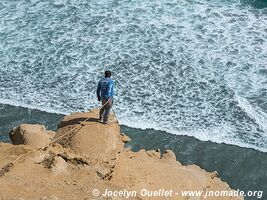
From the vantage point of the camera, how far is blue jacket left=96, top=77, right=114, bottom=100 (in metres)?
10.6

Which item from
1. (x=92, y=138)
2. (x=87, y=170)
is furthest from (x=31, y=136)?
(x=87, y=170)

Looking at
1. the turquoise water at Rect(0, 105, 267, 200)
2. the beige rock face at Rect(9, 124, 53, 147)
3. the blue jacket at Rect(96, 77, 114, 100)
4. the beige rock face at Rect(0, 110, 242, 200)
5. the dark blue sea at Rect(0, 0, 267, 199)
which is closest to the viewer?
the beige rock face at Rect(0, 110, 242, 200)

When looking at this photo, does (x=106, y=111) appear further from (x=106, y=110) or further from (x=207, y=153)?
(x=207, y=153)

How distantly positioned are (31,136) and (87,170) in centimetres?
220

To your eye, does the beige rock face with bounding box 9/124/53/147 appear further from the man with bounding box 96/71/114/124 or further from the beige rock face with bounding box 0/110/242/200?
the man with bounding box 96/71/114/124

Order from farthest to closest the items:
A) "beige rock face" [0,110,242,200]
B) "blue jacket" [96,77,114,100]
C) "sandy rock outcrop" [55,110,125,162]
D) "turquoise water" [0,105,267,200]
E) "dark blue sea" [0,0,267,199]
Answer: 1. "dark blue sea" [0,0,267,199]
2. "turquoise water" [0,105,267,200]
3. "blue jacket" [96,77,114,100]
4. "sandy rock outcrop" [55,110,125,162]
5. "beige rock face" [0,110,242,200]

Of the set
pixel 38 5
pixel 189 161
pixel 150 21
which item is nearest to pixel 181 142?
pixel 189 161

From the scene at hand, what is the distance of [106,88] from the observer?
1062cm

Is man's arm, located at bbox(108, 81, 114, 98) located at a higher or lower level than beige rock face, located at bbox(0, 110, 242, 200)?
higher

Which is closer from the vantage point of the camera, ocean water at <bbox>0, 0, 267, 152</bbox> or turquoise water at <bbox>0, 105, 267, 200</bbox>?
turquoise water at <bbox>0, 105, 267, 200</bbox>

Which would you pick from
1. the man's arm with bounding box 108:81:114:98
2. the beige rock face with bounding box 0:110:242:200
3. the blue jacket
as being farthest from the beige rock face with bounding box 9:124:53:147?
the man's arm with bounding box 108:81:114:98

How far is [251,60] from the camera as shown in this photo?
53.6 feet

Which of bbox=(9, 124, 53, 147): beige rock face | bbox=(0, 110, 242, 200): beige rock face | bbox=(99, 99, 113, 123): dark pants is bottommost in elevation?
bbox=(9, 124, 53, 147): beige rock face

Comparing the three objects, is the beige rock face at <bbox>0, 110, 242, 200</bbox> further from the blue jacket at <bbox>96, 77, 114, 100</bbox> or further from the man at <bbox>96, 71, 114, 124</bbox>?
the blue jacket at <bbox>96, 77, 114, 100</bbox>
